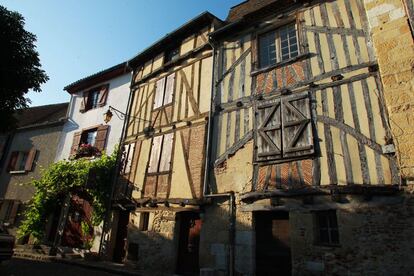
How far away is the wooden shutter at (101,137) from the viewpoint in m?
11.4

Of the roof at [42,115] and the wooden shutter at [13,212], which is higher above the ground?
the roof at [42,115]

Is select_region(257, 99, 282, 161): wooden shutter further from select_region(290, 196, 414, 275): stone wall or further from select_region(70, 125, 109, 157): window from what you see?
select_region(70, 125, 109, 157): window

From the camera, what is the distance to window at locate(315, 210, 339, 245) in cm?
527

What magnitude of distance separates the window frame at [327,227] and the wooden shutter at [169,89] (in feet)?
19.2

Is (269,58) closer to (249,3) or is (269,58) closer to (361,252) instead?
(249,3)

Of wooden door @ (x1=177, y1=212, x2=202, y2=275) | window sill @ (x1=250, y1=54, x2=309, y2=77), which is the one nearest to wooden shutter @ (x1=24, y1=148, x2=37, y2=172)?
wooden door @ (x1=177, y1=212, x2=202, y2=275)

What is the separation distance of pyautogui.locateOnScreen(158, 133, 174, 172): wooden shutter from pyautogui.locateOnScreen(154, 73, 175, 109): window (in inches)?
52.6

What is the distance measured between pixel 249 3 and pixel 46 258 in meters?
10.4

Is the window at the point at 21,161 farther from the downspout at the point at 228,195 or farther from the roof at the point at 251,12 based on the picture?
the roof at the point at 251,12

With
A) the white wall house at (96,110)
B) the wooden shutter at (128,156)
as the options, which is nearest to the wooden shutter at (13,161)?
the white wall house at (96,110)

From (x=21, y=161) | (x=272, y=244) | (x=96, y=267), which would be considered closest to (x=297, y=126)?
(x=272, y=244)

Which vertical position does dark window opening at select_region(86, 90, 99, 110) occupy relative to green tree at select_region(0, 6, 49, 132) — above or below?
above

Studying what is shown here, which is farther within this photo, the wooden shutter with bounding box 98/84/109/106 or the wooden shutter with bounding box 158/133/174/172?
the wooden shutter with bounding box 98/84/109/106

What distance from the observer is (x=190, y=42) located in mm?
9820
